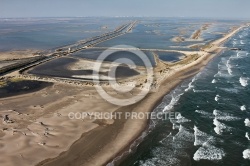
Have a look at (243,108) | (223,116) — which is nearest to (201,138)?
(223,116)

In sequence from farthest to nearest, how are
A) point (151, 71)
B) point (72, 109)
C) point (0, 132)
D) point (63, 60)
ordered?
1. point (63, 60)
2. point (151, 71)
3. point (72, 109)
4. point (0, 132)

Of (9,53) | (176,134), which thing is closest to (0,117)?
(176,134)

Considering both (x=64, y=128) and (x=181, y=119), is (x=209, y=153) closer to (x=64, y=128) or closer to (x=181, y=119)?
(x=181, y=119)

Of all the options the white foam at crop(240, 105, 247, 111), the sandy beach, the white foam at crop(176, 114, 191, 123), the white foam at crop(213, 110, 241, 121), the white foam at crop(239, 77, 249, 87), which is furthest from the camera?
the white foam at crop(239, 77, 249, 87)

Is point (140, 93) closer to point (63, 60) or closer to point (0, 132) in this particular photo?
point (0, 132)

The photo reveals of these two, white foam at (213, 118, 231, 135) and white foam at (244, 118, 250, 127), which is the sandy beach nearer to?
white foam at (213, 118, 231, 135)

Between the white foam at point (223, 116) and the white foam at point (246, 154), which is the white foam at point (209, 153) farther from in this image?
the white foam at point (223, 116)
